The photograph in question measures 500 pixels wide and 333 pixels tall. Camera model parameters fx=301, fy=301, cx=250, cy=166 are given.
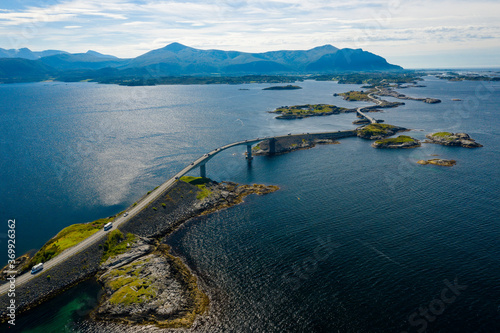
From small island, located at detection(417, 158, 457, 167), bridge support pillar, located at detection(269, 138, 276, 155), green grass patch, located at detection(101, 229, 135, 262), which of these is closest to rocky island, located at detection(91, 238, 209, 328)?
green grass patch, located at detection(101, 229, 135, 262)

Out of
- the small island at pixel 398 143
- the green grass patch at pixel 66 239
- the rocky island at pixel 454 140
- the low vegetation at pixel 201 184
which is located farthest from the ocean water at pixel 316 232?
the low vegetation at pixel 201 184

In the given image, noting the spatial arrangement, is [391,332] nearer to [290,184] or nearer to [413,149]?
[290,184]

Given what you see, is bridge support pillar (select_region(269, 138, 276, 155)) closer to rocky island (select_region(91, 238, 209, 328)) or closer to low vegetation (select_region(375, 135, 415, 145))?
low vegetation (select_region(375, 135, 415, 145))

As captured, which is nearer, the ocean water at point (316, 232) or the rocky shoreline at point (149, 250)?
the ocean water at point (316, 232)

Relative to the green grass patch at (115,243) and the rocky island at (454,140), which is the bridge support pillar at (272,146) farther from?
the green grass patch at (115,243)

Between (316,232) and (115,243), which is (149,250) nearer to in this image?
(115,243)

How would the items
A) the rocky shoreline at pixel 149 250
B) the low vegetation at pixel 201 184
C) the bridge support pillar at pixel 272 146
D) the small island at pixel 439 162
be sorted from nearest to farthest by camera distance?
1. the rocky shoreline at pixel 149 250
2. the low vegetation at pixel 201 184
3. the small island at pixel 439 162
4. the bridge support pillar at pixel 272 146

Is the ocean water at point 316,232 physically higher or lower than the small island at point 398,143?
lower
